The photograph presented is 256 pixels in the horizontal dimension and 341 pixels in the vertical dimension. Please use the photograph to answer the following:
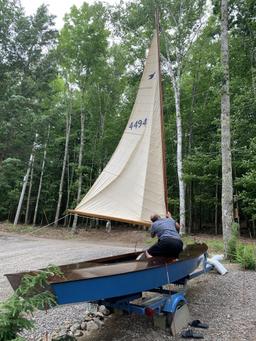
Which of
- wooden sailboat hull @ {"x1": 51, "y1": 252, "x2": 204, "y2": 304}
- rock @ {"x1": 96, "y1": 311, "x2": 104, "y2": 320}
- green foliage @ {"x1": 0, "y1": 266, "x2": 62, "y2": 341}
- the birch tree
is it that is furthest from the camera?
the birch tree

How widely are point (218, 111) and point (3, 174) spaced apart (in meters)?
13.4

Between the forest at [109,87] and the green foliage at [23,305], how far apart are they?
13.5 m

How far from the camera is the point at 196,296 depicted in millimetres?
6438

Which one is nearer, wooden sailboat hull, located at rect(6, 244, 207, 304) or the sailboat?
wooden sailboat hull, located at rect(6, 244, 207, 304)

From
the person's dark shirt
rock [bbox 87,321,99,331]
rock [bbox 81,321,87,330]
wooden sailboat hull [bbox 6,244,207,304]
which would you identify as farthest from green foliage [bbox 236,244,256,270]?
rock [bbox 81,321,87,330]

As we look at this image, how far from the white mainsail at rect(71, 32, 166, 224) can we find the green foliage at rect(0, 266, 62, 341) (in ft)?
10.5

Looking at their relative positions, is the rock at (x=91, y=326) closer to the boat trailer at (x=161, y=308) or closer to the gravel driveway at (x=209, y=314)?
the gravel driveway at (x=209, y=314)

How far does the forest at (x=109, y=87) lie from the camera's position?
18172mm

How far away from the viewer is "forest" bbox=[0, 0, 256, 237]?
18.2 meters

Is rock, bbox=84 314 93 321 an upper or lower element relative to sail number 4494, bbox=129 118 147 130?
A: lower

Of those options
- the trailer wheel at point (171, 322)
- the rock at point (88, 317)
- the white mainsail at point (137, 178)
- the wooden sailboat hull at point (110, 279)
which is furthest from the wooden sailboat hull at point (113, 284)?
the white mainsail at point (137, 178)

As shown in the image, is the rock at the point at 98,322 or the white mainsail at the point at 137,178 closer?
the rock at the point at 98,322

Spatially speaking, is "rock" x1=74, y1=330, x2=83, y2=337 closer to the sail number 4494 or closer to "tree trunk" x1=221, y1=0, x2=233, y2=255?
the sail number 4494

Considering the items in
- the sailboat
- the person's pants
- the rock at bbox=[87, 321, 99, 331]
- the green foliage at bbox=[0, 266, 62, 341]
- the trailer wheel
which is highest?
the sailboat
